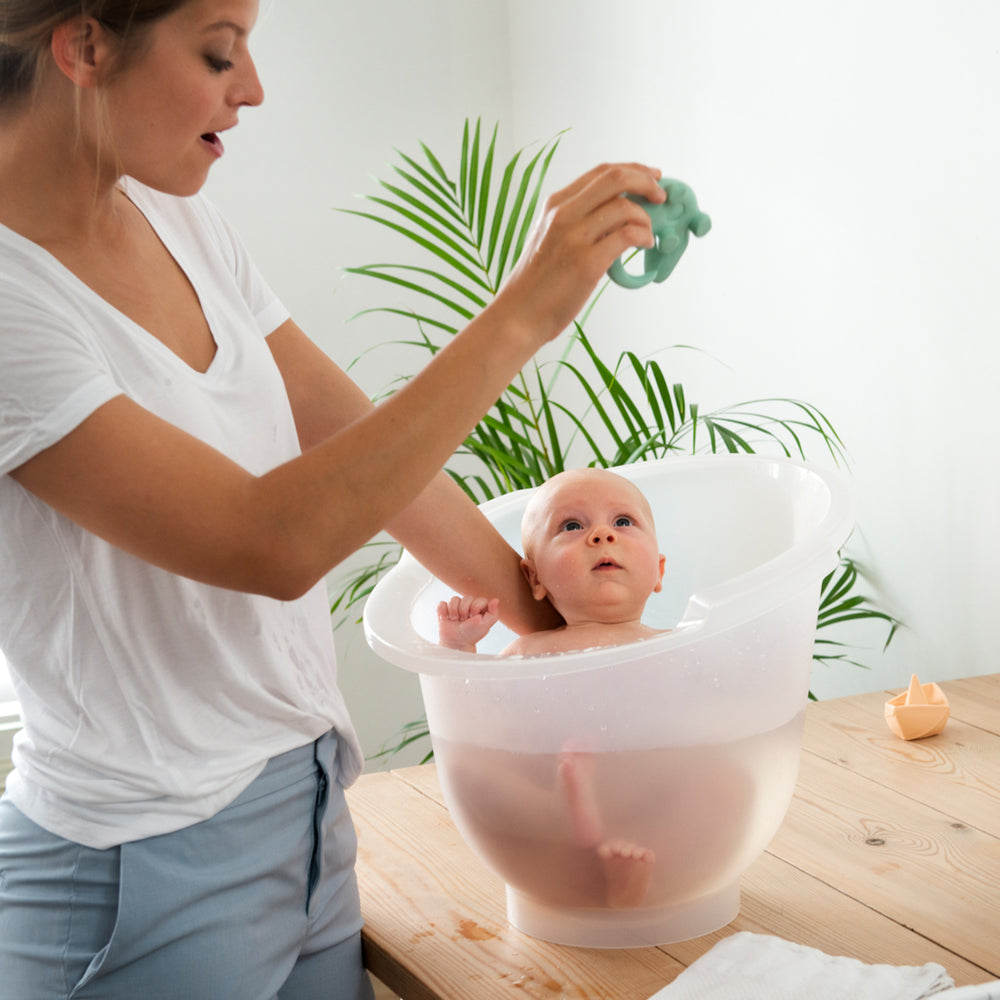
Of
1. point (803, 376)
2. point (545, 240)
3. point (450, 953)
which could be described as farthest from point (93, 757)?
point (803, 376)

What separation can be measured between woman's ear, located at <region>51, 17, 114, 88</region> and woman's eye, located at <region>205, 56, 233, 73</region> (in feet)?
0.19

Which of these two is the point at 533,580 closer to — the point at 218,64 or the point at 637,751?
the point at 637,751

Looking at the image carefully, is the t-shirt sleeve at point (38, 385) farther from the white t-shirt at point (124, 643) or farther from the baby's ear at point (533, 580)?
the baby's ear at point (533, 580)

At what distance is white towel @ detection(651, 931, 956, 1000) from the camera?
2.39 feet


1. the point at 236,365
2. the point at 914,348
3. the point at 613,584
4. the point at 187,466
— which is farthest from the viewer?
the point at 914,348

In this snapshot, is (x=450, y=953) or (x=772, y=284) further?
(x=772, y=284)

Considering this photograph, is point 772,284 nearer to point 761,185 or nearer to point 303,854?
point 761,185

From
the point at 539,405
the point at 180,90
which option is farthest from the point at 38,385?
the point at 539,405

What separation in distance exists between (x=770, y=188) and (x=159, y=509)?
1.45m

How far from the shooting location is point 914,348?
158 centimetres

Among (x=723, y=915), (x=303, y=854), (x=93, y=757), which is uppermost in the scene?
(x=93, y=757)

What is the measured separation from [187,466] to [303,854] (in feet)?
1.00

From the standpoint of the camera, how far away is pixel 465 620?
3.12 ft

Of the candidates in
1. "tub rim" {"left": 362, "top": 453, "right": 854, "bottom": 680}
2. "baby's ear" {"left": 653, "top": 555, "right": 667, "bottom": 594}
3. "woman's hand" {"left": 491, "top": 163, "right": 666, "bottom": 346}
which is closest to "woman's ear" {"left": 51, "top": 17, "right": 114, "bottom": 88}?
"woman's hand" {"left": 491, "top": 163, "right": 666, "bottom": 346}
